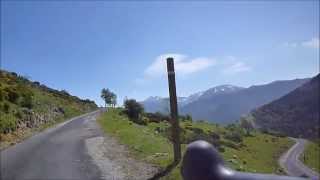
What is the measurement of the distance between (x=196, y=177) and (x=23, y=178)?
30.0ft

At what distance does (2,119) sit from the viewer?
2562cm

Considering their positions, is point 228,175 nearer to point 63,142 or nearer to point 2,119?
point 63,142

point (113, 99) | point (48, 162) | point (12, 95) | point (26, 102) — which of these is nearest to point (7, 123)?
point (48, 162)

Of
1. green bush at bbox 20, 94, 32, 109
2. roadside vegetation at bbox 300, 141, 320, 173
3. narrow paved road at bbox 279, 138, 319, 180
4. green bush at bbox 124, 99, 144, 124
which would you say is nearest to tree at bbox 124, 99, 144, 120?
green bush at bbox 124, 99, 144, 124

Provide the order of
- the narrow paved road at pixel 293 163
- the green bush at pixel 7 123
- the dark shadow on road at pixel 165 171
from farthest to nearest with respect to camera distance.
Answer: the narrow paved road at pixel 293 163
the green bush at pixel 7 123
the dark shadow on road at pixel 165 171

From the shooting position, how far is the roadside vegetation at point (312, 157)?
9769cm

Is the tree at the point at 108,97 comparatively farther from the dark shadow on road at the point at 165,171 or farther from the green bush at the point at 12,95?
the dark shadow on road at the point at 165,171

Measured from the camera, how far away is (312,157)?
11438 cm

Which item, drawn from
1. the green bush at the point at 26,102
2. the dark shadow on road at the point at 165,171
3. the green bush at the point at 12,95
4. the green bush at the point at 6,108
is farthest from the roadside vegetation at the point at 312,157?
the dark shadow on road at the point at 165,171

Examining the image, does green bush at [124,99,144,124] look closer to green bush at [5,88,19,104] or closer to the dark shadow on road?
green bush at [5,88,19,104]

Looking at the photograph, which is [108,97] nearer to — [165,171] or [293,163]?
[293,163]

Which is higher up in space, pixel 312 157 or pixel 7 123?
pixel 7 123

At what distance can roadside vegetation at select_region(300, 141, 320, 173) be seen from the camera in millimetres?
97688

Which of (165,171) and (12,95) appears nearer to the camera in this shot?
(165,171)
